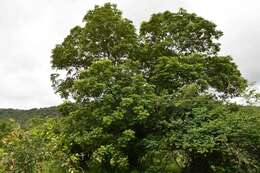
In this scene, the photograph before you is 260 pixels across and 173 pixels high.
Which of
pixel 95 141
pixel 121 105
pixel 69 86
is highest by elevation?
pixel 69 86

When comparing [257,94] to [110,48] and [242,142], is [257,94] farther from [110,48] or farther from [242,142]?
[110,48]

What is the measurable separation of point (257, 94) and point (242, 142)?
2301 millimetres

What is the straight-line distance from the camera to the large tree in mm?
19422

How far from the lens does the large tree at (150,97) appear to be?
19422 millimetres

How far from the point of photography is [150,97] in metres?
20.5

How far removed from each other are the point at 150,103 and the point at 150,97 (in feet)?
1.35

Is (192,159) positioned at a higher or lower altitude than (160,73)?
lower

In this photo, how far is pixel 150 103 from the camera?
795 inches

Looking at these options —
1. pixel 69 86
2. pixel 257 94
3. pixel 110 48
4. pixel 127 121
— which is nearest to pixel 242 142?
pixel 257 94

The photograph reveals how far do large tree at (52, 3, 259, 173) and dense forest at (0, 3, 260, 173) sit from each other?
0.17 ft

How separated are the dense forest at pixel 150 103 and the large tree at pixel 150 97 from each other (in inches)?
2.0

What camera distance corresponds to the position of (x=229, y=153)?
1841 centimetres

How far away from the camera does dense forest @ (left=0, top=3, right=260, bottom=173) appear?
19250 mm

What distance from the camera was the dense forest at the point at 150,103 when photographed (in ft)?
63.2
